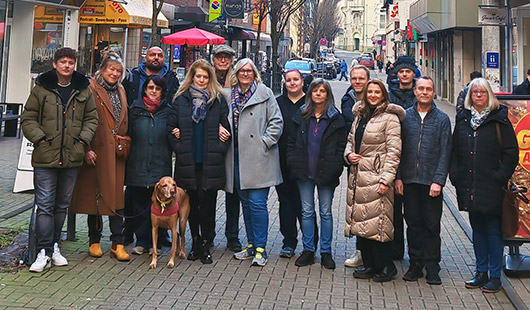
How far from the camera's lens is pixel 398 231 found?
23.9 feet

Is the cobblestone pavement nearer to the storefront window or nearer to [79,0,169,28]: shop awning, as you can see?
the storefront window

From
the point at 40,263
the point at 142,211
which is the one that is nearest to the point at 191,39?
the point at 142,211

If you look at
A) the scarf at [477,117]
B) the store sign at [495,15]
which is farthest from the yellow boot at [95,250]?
the store sign at [495,15]

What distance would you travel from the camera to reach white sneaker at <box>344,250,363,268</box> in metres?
7.14

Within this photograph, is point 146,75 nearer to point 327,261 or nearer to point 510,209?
point 327,261

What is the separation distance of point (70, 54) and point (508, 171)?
160 inches

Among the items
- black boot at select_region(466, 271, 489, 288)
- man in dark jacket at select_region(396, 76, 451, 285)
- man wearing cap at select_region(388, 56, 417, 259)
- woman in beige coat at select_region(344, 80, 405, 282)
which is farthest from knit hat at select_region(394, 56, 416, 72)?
black boot at select_region(466, 271, 489, 288)

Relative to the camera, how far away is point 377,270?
6.74m

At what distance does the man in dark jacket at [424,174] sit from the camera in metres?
6.50

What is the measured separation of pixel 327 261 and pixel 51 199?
2704 millimetres

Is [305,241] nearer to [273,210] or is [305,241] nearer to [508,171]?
[508,171]

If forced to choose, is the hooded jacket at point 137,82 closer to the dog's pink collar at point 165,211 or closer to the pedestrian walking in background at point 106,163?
the pedestrian walking in background at point 106,163

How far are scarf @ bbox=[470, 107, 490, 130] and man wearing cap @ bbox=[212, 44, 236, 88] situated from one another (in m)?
2.49

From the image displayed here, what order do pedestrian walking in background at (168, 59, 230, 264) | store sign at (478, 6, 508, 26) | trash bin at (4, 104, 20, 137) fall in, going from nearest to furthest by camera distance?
1. pedestrian walking in background at (168, 59, 230, 264)
2. trash bin at (4, 104, 20, 137)
3. store sign at (478, 6, 508, 26)
